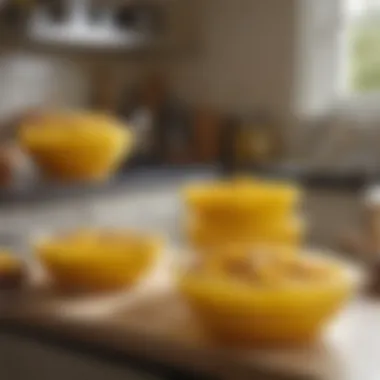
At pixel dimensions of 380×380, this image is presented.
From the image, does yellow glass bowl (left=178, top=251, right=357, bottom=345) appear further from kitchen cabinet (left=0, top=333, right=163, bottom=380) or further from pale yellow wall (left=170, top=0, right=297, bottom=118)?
pale yellow wall (left=170, top=0, right=297, bottom=118)

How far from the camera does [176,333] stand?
3.72ft

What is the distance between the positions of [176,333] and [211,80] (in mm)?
3066

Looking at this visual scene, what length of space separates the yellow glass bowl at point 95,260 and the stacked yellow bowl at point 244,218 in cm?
10

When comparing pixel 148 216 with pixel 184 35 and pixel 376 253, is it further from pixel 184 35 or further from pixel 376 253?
pixel 376 253

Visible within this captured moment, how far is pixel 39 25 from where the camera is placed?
3445 millimetres

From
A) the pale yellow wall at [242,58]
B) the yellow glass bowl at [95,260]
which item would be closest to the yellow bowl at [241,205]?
the yellow glass bowl at [95,260]

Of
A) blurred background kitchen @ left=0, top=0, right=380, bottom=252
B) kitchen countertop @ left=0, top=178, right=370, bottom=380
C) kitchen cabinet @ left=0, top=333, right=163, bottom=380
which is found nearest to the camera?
kitchen countertop @ left=0, top=178, right=370, bottom=380

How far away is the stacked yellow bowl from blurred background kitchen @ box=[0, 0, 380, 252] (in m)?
1.78

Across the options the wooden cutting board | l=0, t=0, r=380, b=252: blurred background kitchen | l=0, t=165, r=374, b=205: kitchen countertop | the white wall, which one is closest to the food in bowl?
the wooden cutting board

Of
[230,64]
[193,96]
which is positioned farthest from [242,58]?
[193,96]

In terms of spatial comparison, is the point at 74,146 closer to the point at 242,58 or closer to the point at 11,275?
the point at 11,275

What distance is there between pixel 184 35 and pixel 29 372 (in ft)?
10.2

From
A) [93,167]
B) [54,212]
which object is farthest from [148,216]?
[93,167]

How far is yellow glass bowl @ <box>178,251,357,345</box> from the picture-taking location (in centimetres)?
106
